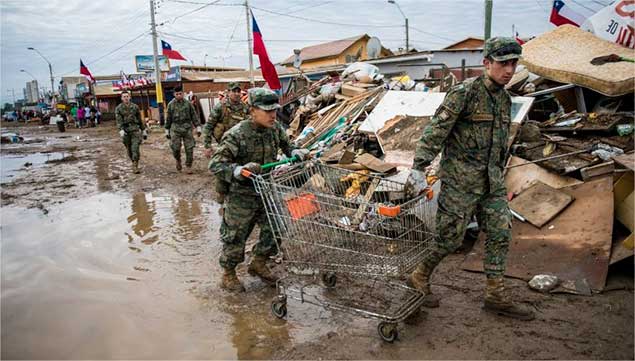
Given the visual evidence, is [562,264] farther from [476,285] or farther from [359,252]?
[359,252]

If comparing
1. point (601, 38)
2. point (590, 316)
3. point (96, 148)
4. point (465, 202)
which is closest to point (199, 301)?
point (465, 202)

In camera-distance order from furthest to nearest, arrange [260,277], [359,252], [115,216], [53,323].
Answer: [115,216] < [260,277] < [53,323] < [359,252]

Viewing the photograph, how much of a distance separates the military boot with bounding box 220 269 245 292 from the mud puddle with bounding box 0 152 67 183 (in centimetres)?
914

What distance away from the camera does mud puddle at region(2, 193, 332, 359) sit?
3410mm

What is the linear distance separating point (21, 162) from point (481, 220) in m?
15.2

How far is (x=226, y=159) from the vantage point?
3979 mm

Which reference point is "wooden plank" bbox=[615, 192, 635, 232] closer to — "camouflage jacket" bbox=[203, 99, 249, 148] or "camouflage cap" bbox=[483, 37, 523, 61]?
"camouflage cap" bbox=[483, 37, 523, 61]

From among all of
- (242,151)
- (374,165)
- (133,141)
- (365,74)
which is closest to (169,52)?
(133,141)

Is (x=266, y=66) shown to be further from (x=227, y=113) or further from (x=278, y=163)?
(x=278, y=163)

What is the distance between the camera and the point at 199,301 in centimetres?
413

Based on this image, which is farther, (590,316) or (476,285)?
(476,285)

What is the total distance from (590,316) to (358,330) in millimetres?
1845

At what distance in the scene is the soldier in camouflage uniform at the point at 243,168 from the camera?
3906mm

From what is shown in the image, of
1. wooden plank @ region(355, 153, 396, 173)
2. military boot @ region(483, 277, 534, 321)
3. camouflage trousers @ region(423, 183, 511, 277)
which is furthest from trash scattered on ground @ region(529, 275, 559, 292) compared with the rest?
wooden plank @ region(355, 153, 396, 173)
